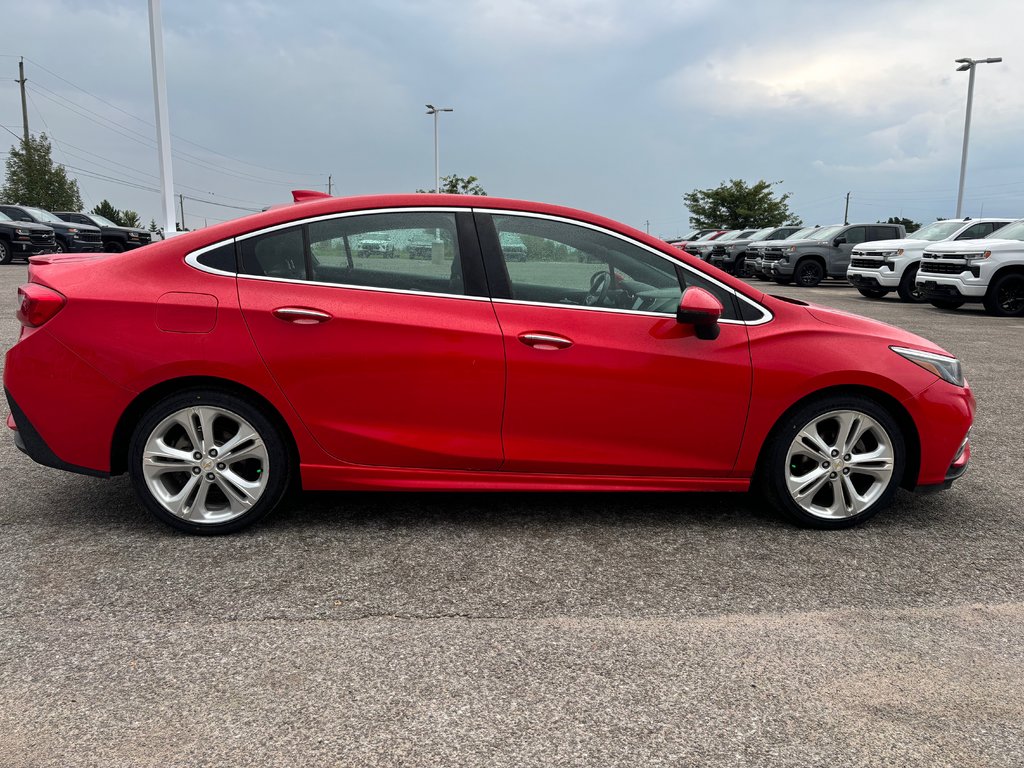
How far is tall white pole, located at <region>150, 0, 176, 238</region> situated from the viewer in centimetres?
1509

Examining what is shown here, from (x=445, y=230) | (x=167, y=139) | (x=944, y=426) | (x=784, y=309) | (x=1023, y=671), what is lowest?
(x=1023, y=671)

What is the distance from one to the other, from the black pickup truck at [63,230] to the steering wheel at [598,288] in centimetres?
2668

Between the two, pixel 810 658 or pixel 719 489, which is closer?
pixel 810 658

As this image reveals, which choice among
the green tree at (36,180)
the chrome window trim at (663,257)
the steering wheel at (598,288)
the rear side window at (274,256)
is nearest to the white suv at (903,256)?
the chrome window trim at (663,257)

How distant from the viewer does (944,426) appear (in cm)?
407

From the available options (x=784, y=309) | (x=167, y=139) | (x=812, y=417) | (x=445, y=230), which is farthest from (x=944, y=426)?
(x=167, y=139)

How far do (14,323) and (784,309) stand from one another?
410 inches

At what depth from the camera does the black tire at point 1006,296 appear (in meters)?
15.5

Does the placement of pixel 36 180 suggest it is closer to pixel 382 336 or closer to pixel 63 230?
pixel 63 230

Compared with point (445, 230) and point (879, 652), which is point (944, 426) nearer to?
point (879, 652)

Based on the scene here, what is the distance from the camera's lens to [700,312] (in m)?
3.76

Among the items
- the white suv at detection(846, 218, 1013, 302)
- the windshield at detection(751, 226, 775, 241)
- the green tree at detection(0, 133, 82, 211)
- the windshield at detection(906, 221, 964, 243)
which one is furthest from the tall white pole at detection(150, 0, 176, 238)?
the green tree at detection(0, 133, 82, 211)

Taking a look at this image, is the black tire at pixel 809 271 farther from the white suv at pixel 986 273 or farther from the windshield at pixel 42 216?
the windshield at pixel 42 216

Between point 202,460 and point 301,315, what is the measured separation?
0.78 meters
